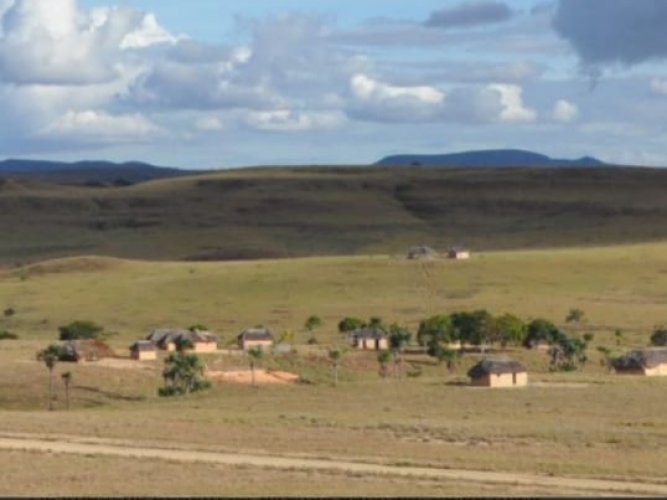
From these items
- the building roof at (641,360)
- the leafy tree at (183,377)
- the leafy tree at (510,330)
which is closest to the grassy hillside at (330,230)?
the leafy tree at (510,330)

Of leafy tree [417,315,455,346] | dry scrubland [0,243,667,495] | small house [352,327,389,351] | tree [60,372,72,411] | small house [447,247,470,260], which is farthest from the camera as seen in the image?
small house [447,247,470,260]

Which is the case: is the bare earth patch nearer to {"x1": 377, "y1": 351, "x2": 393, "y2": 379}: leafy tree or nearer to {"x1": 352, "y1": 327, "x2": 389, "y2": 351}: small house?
{"x1": 377, "y1": 351, "x2": 393, "y2": 379}: leafy tree

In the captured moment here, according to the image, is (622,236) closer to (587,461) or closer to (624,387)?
(624,387)

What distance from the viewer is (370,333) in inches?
3420

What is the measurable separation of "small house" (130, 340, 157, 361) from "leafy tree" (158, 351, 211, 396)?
976 cm

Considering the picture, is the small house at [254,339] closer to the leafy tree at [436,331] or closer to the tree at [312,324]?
the leafy tree at [436,331]

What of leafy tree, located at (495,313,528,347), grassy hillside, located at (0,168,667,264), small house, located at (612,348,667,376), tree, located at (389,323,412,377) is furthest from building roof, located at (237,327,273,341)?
grassy hillside, located at (0,168,667,264)

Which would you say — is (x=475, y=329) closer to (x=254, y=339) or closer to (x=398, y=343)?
(x=398, y=343)

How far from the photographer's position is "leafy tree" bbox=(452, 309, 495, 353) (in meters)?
86.7

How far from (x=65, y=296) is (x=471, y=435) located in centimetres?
7897

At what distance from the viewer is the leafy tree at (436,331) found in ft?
280

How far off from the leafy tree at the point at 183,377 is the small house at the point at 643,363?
59.4 ft

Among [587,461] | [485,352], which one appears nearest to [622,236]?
[485,352]

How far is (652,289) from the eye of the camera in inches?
4508
